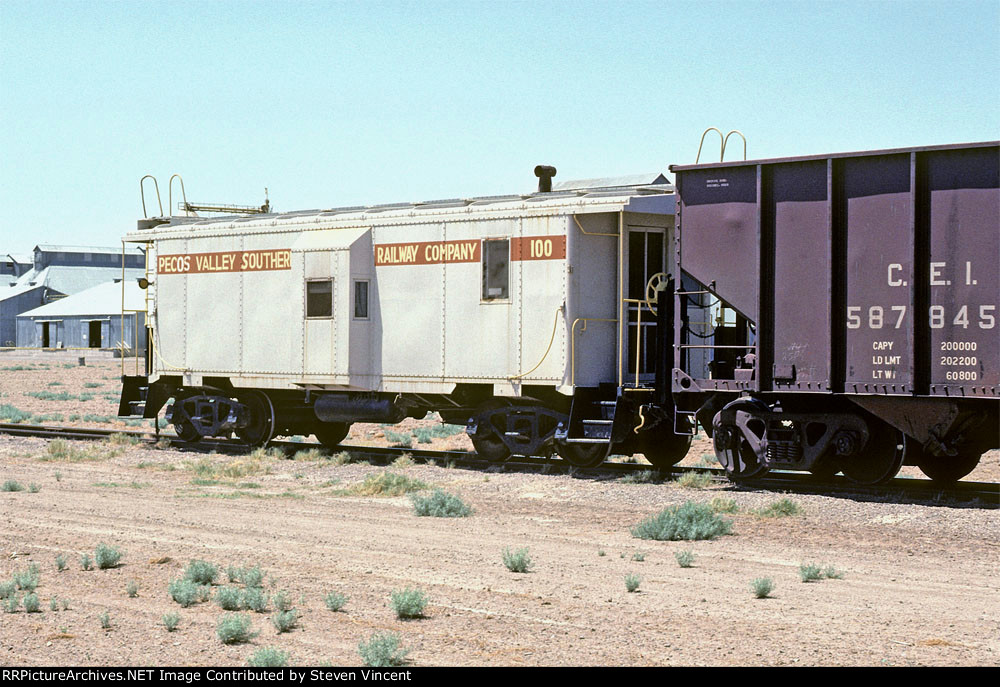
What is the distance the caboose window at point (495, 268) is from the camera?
1770 cm

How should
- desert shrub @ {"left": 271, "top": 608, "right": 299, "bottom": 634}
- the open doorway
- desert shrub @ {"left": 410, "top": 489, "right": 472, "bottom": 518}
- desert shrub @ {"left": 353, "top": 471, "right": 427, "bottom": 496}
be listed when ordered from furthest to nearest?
the open doorway, desert shrub @ {"left": 353, "top": 471, "right": 427, "bottom": 496}, desert shrub @ {"left": 410, "top": 489, "right": 472, "bottom": 518}, desert shrub @ {"left": 271, "top": 608, "right": 299, "bottom": 634}

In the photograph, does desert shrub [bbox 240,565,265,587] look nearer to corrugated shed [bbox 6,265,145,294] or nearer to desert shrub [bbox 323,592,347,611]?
desert shrub [bbox 323,592,347,611]

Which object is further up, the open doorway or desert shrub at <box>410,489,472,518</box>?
the open doorway

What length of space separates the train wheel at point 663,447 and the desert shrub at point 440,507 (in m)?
4.60

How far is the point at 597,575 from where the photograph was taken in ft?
32.8

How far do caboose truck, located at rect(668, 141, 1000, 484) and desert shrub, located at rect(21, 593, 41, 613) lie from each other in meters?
8.95

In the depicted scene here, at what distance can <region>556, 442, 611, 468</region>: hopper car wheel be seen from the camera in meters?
17.5

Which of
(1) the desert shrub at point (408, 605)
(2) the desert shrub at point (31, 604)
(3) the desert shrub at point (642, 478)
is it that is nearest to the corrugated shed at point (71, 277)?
(3) the desert shrub at point (642, 478)

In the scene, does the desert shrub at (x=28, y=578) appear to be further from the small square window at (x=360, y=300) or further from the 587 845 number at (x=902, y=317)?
the small square window at (x=360, y=300)

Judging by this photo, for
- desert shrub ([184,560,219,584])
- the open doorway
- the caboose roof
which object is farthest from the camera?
the open doorway

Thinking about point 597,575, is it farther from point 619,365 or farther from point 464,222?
point 464,222

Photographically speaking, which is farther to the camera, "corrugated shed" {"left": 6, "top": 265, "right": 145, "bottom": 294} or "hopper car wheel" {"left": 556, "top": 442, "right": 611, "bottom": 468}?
"corrugated shed" {"left": 6, "top": 265, "right": 145, "bottom": 294}

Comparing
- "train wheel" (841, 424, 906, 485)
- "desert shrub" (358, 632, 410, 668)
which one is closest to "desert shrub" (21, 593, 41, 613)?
"desert shrub" (358, 632, 410, 668)

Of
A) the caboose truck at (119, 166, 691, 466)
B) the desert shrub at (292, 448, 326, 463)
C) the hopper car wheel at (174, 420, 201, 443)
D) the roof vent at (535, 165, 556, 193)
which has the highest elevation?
the roof vent at (535, 165, 556, 193)
